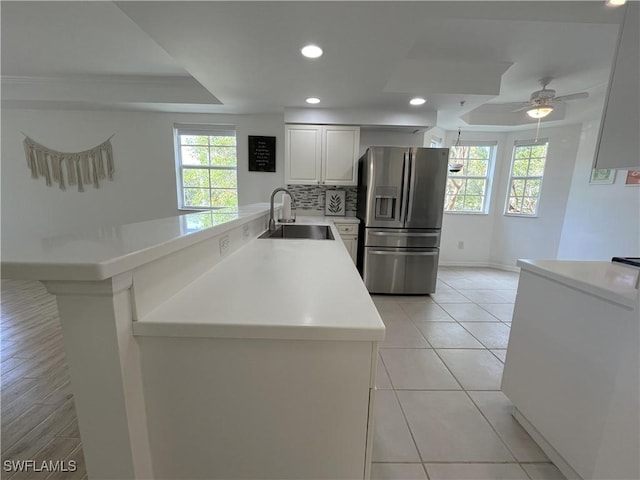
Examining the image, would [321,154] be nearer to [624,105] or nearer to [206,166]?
[206,166]

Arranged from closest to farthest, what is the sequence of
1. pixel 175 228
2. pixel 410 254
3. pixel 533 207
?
1. pixel 175 228
2. pixel 410 254
3. pixel 533 207

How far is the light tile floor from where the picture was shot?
1285 mm

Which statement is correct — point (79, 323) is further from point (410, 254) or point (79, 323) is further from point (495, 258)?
point (495, 258)

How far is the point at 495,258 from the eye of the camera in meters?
4.87

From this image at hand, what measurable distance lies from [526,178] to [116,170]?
6.53m

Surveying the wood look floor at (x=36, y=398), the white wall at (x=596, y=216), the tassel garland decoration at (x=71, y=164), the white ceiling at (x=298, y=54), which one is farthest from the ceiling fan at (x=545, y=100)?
the tassel garland decoration at (x=71, y=164)

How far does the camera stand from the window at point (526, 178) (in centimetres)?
432

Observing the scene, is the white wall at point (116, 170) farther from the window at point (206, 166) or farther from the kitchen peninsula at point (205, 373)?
the kitchen peninsula at point (205, 373)

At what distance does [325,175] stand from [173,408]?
329 centimetres

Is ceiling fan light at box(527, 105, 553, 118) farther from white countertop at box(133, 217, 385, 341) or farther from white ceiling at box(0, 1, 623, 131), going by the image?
white countertop at box(133, 217, 385, 341)

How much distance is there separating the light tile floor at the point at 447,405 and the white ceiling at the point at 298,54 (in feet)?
7.44

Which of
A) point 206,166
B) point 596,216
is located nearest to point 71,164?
point 206,166

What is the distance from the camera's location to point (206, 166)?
4.19 meters

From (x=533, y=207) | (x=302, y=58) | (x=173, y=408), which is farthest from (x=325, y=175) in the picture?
(x=533, y=207)
